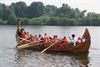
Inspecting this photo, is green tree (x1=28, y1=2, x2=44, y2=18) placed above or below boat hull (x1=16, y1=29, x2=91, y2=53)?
above

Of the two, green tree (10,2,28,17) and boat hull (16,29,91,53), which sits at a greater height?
green tree (10,2,28,17)

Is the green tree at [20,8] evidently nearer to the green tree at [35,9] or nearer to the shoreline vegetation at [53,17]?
the shoreline vegetation at [53,17]

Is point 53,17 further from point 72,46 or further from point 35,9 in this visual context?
point 72,46

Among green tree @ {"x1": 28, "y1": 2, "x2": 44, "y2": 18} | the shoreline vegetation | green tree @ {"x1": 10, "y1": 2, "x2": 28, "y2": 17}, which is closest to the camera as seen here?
the shoreline vegetation

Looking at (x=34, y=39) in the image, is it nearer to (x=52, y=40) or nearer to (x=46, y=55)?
(x=52, y=40)

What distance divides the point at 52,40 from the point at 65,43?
1877mm

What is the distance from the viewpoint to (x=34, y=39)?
26.5 meters

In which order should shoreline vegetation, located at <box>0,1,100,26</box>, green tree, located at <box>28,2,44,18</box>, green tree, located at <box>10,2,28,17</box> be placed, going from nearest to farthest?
shoreline vegetation, located at <box>0,1,100,26</box> < green tree, located at <box>10,2,28,17</box> < green tree, located at <box>28,2,44,18</box>

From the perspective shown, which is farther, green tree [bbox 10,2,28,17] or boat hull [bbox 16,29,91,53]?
green tree [bbox 10,2,28,17]

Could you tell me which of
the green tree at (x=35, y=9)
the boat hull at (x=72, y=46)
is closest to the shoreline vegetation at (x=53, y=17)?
the green tree at (x=35, y=9)

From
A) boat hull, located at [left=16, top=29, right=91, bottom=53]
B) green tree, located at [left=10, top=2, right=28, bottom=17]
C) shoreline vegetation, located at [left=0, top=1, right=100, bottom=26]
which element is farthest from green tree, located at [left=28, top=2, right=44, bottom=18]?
boat hull, located at [left=16, top=29, right=91, bottom=53]

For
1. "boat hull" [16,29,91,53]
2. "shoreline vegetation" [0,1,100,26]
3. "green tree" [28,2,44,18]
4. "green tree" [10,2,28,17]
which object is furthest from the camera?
"green tree" [28,2,44,18]

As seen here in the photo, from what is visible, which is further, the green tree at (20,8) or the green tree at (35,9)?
the green tree at (35,9)

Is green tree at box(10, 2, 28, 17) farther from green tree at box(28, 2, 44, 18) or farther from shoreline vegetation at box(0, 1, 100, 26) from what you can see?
green tree at box(28, 2, 44, 18)
